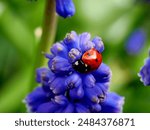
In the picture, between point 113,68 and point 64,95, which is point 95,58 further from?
point 113,68

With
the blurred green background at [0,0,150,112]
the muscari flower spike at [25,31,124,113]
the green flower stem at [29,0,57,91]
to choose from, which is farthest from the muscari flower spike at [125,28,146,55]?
the muscari flower spike at [25,31,124,113]

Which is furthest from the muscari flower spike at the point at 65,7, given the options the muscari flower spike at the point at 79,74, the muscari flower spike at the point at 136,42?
the muscari flower spike at the point at 136,42

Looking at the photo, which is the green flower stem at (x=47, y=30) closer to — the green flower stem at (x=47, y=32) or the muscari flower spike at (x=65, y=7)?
the green flower stem at (x=47, y=32)

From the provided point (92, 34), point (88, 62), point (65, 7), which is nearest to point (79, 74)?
point (88, 62)

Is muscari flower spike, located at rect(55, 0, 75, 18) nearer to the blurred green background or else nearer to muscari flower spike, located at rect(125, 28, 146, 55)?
the blurred green background

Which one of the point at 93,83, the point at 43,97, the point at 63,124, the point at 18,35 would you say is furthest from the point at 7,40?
the point at 93,83

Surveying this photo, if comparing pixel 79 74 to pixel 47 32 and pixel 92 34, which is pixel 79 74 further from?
pixel 92 34
